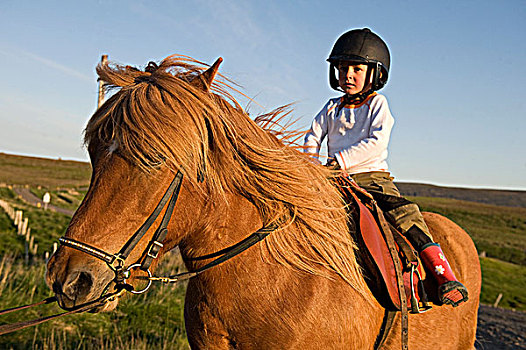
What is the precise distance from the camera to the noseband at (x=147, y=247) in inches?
74.0

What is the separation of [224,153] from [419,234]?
1.52 meters

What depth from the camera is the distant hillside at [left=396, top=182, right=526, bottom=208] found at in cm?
7181

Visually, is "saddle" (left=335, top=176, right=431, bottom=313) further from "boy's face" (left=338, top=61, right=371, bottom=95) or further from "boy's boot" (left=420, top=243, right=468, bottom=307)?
"boy's face" (left=338, top=61, right=371, bottom=95)

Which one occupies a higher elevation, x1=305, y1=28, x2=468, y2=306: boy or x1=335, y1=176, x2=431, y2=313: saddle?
x1=305, y1=28, x2=468, y2=306: boy

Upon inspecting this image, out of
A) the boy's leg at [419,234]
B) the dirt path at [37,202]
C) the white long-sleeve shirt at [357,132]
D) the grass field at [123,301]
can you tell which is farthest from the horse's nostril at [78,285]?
the dirt path at [37,202]

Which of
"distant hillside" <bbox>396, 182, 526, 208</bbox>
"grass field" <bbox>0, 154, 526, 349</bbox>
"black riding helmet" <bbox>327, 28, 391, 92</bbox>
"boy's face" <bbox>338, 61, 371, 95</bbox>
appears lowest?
"grass field" <bbox>0, 154, 526, 349</bbox>

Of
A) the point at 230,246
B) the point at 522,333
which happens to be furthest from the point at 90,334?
the point at 522,333

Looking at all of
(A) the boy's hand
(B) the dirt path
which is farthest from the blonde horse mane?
(B) the dirt path

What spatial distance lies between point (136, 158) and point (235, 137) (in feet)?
1.84

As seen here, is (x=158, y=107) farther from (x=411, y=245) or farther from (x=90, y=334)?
(x=90, y=334)

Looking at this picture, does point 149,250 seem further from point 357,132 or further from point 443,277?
point 357,132

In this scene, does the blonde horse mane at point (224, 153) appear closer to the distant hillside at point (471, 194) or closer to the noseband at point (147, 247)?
the noseband at point (147, 247)

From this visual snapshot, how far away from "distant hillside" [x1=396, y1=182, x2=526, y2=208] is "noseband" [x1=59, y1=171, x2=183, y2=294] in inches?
2792

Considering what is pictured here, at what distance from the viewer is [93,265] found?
1870mm
